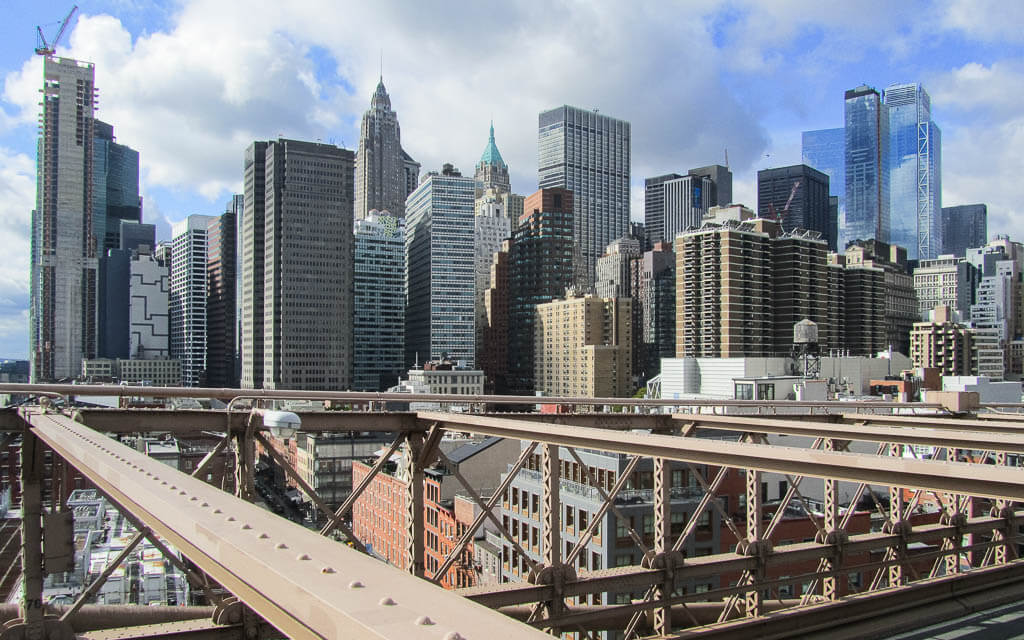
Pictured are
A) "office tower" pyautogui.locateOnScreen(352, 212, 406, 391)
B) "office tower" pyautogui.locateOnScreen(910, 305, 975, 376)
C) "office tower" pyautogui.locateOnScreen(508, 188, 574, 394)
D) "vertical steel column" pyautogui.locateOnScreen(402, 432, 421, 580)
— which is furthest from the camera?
"office tower" pyautogui.locateOnScreen(508, 188, 574, 394)

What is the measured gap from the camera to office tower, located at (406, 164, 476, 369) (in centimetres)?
17725

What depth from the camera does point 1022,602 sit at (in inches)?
492

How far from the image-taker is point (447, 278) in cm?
18012

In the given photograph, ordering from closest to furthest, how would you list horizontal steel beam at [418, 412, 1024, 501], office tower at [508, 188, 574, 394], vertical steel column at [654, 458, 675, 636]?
horizontal steel beam at [418, 412, 1024, 501] < vertical steel column at [654, 458, 675, 636] < office tower at [508, 188, 574, 394]

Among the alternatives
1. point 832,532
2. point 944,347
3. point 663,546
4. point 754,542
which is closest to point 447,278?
point 944,347

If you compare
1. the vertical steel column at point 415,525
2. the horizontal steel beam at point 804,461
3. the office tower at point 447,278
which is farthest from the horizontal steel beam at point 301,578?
the office tower at point 447,278

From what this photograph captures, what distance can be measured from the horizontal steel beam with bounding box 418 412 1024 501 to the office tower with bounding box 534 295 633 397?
148230 millimetres

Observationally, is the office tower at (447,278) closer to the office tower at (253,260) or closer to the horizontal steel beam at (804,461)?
the office tower at (253,260)

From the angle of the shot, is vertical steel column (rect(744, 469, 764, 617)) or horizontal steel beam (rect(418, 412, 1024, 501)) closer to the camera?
horizontal steel beam (rect(418, 412, 1024, 501))

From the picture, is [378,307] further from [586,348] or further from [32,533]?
[32,533]

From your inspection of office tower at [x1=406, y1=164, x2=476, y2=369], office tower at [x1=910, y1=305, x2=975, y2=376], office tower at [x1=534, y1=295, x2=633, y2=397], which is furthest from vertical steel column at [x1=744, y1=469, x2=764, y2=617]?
office tower at [x1=910, y1=305, x2=975, y2=376]

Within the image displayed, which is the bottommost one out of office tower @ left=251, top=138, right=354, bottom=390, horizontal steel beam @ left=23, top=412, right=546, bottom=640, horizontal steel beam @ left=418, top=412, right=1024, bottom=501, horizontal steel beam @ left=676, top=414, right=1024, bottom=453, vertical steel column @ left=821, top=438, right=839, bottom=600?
vertical steel column @ left=821, top=438, right=839, bottom=600

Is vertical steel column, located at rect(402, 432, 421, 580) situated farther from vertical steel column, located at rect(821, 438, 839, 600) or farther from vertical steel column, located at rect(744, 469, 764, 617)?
vertical steel column, located at rect(821, 438, 839, 600)

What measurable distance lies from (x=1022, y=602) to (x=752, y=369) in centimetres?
10450
